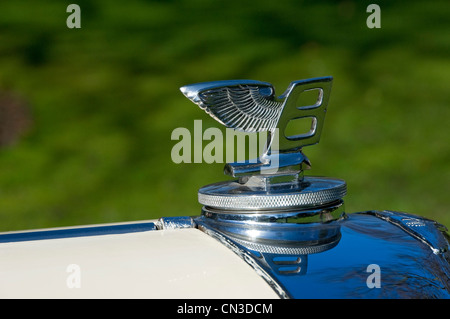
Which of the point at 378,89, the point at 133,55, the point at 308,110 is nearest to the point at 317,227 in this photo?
the point at 308,110

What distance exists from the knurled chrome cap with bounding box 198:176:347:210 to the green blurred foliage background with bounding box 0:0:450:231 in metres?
2.88

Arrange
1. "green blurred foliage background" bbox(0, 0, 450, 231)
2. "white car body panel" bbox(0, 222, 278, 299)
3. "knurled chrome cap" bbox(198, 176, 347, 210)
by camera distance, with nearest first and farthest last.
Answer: "white car body panel" bbox(0, 222, 278, 299), "knurled chrome cap" bbox(198, 176, 347, 210), "green blurred foliage background" bbox(0, 0, 450, 231)

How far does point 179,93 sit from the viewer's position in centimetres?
566

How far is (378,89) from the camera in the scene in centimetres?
566

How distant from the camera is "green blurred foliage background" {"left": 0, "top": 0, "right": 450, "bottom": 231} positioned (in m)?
4.66

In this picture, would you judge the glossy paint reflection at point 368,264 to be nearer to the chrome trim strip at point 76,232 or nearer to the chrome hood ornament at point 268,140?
the chrome hood ornament at point 268,140

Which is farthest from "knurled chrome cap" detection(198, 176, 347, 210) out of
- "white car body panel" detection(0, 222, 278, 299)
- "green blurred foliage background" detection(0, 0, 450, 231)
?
"green blurred foliage background" detection(0, 0, 450, 231)

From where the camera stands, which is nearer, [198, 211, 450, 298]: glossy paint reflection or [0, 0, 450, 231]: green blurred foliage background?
[198, 211, 450, 298]: glossy paint reflection

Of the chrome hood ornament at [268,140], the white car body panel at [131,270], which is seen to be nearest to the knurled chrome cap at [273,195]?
the chrome hood ornament at [268,140]

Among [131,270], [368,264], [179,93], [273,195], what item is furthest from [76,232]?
[179,93]

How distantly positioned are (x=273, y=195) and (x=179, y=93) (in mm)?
4341

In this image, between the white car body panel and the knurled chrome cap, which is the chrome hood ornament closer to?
the knurled chrome cap

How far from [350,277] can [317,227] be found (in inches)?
8.2

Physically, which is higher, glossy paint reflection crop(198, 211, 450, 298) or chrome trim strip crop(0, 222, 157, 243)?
chrome trim strip crop(0, 222, 157, 243)
